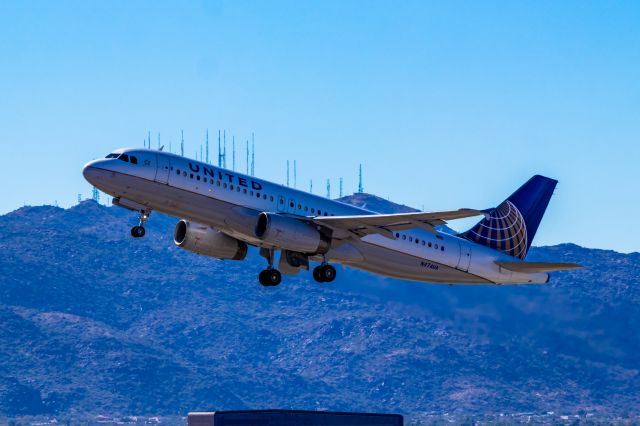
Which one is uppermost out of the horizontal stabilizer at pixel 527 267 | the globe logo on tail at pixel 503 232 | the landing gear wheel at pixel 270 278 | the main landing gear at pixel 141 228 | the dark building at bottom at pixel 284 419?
the globe logo on tail at pixel 503 232

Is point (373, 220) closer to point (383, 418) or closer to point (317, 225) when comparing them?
point (317, 225)

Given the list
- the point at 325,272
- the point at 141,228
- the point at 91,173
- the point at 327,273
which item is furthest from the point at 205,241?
the point at 91,173

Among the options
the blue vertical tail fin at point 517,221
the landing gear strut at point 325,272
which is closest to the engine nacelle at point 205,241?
the landing gear strut at point 325,272

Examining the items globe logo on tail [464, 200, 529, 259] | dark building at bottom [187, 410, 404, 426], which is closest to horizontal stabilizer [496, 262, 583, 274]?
globe logo on tail [464, 200, 529, 259]

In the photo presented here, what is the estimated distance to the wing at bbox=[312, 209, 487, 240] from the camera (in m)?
69.6

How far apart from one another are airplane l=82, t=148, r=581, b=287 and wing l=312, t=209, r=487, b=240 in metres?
0.05

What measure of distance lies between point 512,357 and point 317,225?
105 m

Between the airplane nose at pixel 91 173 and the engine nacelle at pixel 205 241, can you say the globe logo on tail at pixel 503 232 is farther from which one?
the airplane nose at pixel 91 173

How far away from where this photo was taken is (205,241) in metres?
76.6

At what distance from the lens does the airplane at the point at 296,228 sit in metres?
69.8

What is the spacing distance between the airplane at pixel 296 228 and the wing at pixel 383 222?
0.17ft

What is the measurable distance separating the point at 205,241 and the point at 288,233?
6735 mm

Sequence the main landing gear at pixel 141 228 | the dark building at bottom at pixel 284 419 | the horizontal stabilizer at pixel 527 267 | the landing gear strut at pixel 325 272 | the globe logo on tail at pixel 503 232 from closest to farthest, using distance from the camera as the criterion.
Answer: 1. the main landing gear at pixel 141 228
2. the landing gear strut at pixel 325 272
3. the horizontal stabilizer at pixel 527 267
4. the globe logo on tail at pixel 503 232
5. the dark building at bottom at pixel 284 419

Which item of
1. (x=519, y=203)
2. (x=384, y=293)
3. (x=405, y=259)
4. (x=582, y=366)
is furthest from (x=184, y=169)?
(x=582, y=366)
